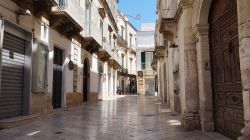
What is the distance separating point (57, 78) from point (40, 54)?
10.3 ft

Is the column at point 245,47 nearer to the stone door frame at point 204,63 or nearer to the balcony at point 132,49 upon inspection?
the stone door frame at point 204,63

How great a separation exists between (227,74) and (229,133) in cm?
108

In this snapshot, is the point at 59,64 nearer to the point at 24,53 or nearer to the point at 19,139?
the point at 24,53

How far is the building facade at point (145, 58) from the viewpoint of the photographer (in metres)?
40.5

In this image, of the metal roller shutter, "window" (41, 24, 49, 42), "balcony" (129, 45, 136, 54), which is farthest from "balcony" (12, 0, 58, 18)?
"balcony" (129, 45, 136, 54)

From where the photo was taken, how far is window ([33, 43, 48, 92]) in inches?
353

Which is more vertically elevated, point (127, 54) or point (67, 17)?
point (127, 54)

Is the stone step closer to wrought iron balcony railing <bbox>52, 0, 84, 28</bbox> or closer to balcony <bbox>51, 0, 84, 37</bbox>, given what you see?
balcony <bbox>51, 0, 84, 37</bbox>

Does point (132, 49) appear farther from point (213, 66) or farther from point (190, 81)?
point (213, 66)

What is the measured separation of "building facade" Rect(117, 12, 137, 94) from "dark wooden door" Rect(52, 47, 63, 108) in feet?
84.4

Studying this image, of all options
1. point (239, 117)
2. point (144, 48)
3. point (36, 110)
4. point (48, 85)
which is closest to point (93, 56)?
point (48, 85)

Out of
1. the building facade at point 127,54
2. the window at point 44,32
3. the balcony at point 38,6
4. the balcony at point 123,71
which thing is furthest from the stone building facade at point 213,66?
the building facade at point 127,54

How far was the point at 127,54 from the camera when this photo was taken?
141ft

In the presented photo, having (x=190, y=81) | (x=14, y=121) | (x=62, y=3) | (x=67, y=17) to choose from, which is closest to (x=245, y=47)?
(x=190, y=81)
